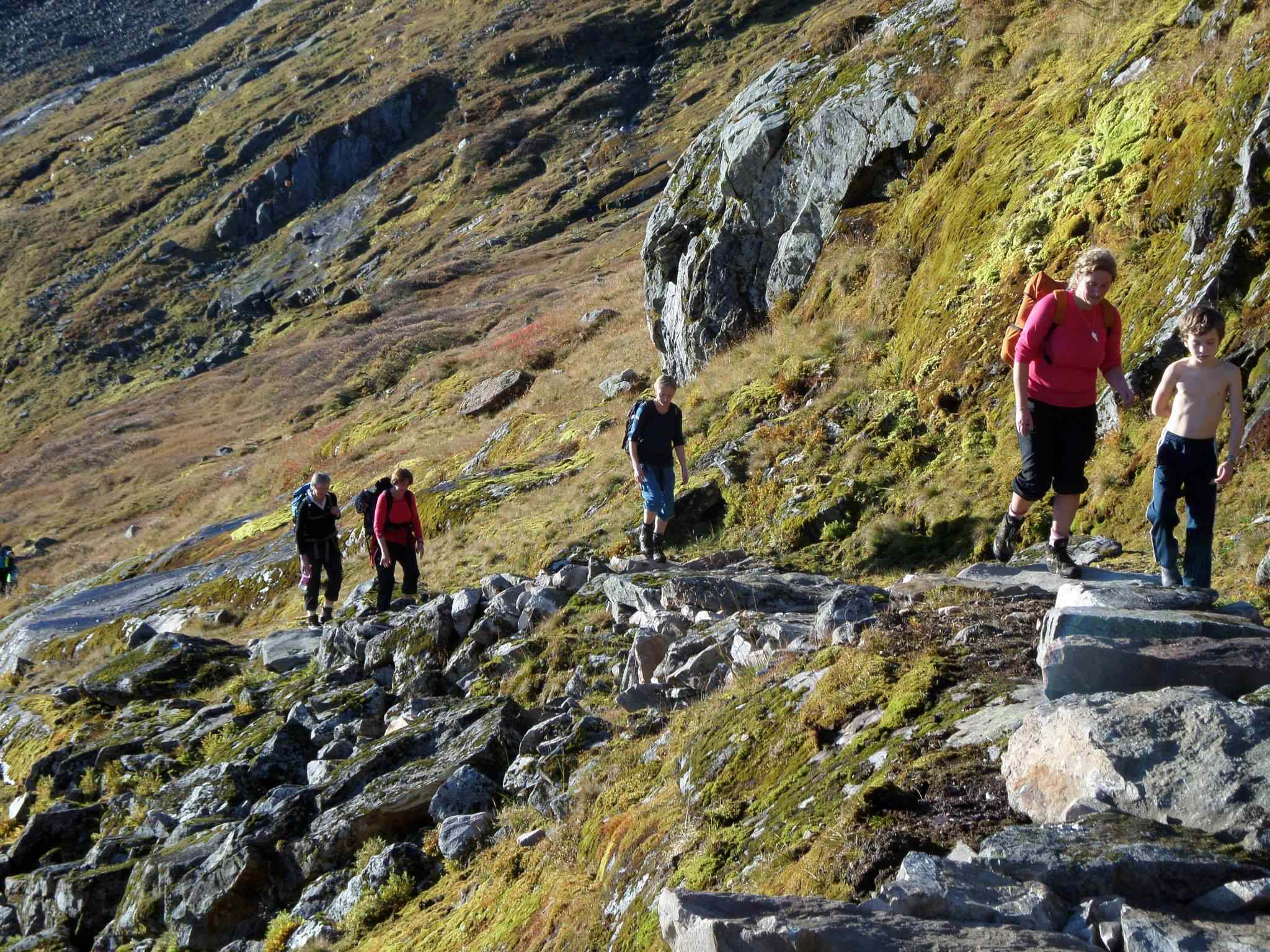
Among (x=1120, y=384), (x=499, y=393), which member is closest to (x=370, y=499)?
(x=1120, y=384)

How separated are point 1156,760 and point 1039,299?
4.30 meters

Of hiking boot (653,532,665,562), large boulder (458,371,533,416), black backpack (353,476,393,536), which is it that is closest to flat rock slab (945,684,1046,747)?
hiking boot (653,532,665,562)

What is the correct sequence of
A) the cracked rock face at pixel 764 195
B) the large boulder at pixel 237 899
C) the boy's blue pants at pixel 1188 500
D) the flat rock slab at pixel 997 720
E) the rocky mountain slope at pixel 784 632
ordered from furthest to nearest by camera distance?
the cracked rock face at pixel 764 195
the large boulder at pixel 237 899
the boy's blue pants at pixel 1188 500
the flat rock slab at pixel 997 720
the rocky mountain slope at pixel 784 632

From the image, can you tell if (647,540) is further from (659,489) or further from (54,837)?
(54,837)

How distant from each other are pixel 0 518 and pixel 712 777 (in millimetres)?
53545

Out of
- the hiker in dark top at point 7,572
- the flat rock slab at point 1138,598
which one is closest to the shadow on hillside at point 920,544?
the flat rock slab at point 1138,598

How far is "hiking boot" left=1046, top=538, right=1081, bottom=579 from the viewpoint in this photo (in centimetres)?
708

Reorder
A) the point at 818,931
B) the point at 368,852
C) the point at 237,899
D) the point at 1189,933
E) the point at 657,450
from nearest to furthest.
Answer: the point at 1189,933 → the point at 818,931 → the point at 368,852 → the point at 237,899 → the point at 657,450

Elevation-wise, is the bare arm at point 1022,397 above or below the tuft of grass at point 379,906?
above

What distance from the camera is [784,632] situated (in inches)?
268

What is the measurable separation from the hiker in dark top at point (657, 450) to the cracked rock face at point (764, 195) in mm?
7029

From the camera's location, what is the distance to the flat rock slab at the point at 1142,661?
14.0 ft

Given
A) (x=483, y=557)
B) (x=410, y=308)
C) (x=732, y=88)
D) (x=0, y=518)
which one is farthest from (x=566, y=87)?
Answer: (x=483, y=557)

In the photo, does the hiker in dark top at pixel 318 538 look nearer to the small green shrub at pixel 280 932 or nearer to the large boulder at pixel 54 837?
the large boulder at pixel 54 837
